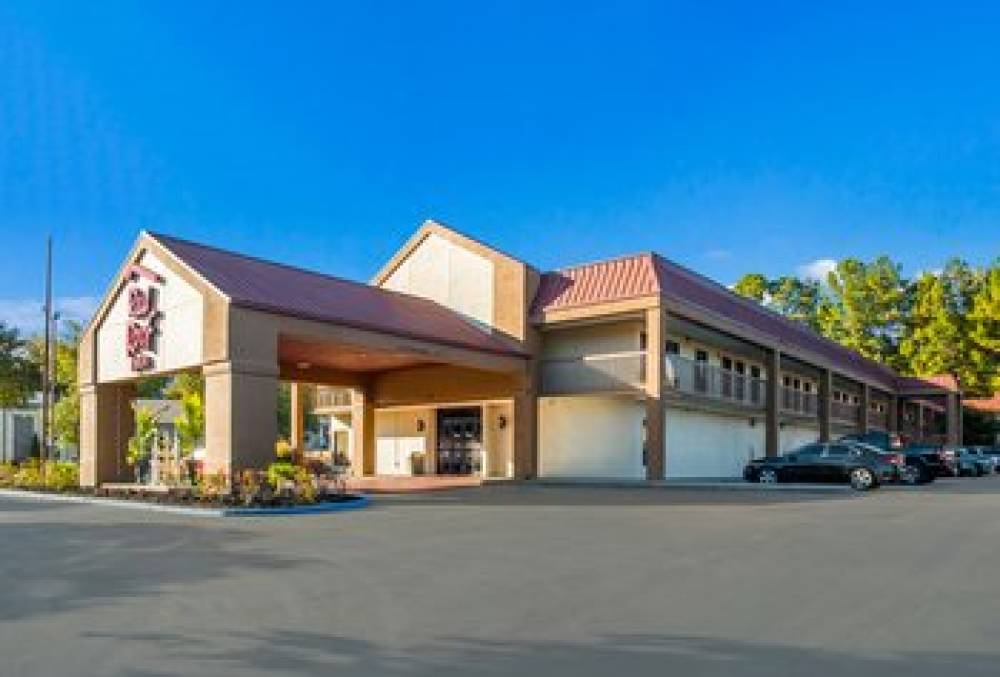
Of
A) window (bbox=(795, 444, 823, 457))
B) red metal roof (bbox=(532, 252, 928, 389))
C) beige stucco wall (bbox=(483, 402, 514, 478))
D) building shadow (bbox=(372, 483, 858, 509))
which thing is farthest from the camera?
beige stucco wall (bbox=(483, 402, 514, 478))

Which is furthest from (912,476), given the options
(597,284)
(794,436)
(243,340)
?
(243,340)

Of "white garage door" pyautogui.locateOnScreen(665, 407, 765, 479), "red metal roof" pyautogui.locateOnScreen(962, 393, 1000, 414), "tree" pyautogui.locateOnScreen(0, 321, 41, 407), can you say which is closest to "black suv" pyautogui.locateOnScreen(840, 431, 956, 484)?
"white garage door" pyautogui.locateOnScreen(665, 407, 765, 479)

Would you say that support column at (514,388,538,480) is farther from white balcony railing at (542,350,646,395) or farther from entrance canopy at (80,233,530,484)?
white balcony railing at (542,350,646,395)

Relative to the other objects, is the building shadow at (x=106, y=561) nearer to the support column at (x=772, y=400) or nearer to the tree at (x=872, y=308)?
the support column at (x=772, y=400)

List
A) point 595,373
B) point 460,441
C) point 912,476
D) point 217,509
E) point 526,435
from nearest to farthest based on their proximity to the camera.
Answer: point 217,509, point 595,373, point 526,435, point 912,476, point 460,441

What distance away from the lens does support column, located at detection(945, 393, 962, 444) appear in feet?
180

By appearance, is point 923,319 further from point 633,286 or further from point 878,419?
point 633,286

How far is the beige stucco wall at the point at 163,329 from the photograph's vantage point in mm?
22312

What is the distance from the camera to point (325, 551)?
11969 mm

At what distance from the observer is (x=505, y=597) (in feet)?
28.1

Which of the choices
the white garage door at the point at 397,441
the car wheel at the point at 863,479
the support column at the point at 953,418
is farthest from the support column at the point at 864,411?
the white garage door at the point at 397,441

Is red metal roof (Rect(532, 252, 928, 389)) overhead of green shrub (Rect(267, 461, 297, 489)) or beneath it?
overhead

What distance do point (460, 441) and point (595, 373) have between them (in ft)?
24.0

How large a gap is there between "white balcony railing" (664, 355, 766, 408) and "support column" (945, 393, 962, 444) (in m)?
23.9
